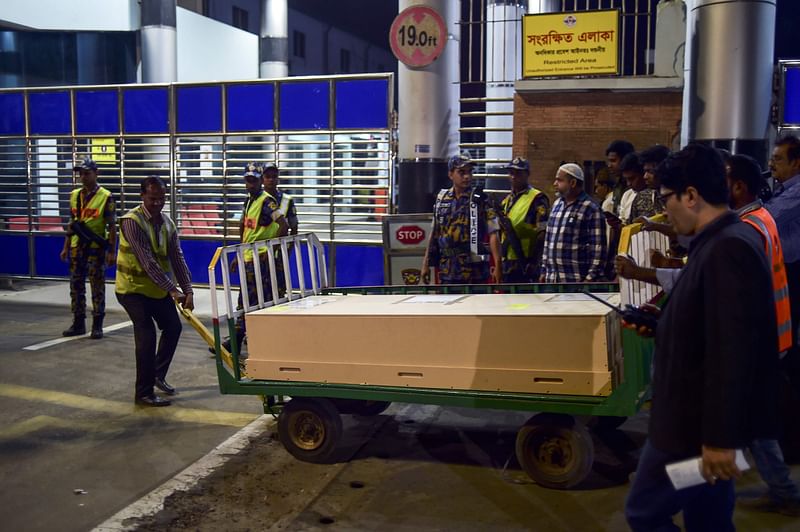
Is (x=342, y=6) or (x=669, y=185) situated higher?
(x=342, y=6)

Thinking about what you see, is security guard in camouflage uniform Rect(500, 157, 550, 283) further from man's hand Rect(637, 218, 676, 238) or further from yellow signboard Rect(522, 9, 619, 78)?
yellow signboard Rect(522, 9, 619, 78)

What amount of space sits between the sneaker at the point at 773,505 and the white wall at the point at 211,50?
17.0 metres

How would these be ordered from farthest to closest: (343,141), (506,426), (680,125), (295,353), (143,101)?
(143,101)
(343,141)
(680,125)
(506,426)
(295,353)

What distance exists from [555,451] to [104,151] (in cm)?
1008

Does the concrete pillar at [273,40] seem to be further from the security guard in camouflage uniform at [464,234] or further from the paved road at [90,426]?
the security guard in camouflage uniform at [464,234]

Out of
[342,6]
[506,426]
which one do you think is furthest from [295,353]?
[342,6]

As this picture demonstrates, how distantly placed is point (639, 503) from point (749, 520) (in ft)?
6.14

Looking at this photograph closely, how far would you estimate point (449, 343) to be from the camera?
195 inches

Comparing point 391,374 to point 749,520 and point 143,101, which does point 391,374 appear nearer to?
point 749,520

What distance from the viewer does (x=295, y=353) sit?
5.36 metres

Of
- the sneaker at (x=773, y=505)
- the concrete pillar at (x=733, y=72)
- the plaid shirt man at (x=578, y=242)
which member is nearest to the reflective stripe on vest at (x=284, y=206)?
the plaid shirt man at (x=578, y=242)

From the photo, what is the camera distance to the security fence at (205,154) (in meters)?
11.2

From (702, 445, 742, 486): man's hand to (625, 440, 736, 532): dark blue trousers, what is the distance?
7.1 inches

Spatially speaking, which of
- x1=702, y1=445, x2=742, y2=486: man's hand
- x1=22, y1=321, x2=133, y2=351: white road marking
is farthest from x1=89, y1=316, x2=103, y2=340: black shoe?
x1=702, y1=445, x2=742, y2=486: man's hand
